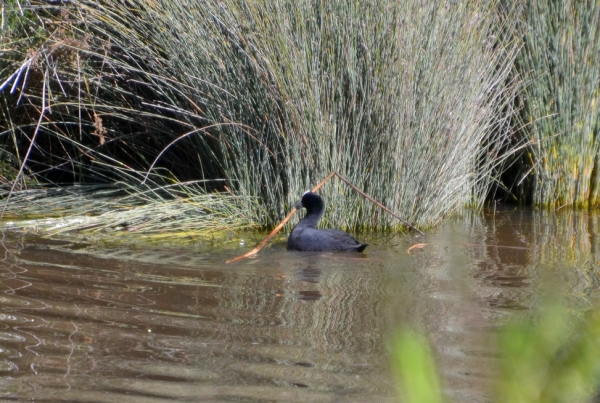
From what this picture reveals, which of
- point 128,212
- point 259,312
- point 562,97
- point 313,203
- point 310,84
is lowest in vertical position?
point 259,312

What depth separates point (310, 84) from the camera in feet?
21.1

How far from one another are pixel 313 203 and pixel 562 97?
130 inches

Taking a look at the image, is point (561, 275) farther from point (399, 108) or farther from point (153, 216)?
point (153, 216)

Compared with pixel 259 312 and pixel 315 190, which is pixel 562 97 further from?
pixel 259 312

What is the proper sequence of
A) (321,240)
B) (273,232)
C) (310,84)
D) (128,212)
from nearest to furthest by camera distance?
(321,240), (273,232), (310,84), (128,212)

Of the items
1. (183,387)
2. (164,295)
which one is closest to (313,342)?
(183,387)

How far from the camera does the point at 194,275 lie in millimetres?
5055

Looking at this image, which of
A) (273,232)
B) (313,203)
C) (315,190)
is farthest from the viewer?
(315,190)

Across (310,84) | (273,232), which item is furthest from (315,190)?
(310,84)

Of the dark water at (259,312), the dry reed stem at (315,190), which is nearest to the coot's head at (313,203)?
the dry reed stem at (315,190)

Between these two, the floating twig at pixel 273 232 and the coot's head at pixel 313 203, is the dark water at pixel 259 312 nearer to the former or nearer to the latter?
the floating twig at pixel 273 232

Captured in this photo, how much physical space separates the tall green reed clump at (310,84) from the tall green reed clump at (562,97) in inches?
41.4

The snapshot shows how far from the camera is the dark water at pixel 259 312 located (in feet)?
10.4

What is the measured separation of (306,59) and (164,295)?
259cm
